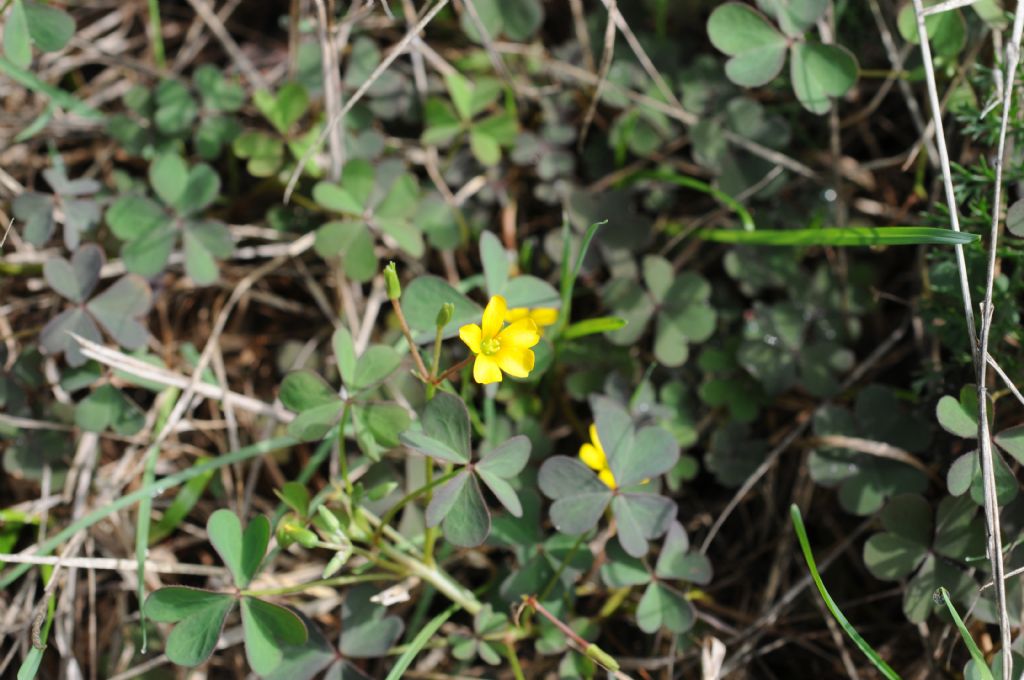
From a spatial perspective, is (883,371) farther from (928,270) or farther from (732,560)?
(732,560)

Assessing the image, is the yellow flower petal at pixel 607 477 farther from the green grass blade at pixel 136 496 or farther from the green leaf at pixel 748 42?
the green leaf at pixel 748 42

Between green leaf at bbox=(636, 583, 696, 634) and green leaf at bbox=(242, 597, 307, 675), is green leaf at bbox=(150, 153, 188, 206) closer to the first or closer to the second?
green leaf at bbox=(242, 597, 307, 675)

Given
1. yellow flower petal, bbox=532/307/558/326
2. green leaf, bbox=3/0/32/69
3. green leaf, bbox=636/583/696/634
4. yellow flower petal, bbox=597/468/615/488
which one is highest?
green leaf, bbox=3/0/32/69

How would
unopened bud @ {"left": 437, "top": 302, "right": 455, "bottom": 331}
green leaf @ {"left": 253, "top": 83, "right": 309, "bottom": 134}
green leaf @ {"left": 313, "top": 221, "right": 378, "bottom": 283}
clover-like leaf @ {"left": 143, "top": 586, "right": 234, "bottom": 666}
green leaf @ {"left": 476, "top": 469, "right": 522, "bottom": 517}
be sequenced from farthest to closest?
green leaf @ {"left": 253, "top": 83, "right": 309, "bottom": 134} → green leaf @ {"left": 313, "top": 221, "right": 378, "bottom": 283} → clover-like leaf @ {"left": 143, "top": 586, "right": 234, "bottom": 666} → green leaf @ {"left": 476, "top": 469, "right": 522, "bottom": 517} → unopened bud @ {"left": 437, "top": 302, "right": 455, "bottom": 331}

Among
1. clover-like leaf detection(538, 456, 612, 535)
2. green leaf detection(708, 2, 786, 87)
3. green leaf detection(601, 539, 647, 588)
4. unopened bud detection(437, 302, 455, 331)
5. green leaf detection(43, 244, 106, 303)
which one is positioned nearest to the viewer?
unopened bud detection(437, 302, 455, 331)

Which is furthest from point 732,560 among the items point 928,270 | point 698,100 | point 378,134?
point 378,134

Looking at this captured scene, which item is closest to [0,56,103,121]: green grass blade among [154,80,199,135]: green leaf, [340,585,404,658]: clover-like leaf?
[154,80,199,135]: green leaf

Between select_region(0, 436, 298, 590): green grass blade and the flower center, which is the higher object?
the flower center
